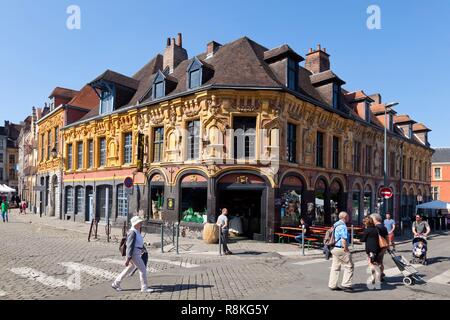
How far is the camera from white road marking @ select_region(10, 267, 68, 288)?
828 centimetres

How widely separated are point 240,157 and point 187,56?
11143 mm

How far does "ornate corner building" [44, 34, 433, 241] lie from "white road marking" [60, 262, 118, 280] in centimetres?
743

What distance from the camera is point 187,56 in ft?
82.8

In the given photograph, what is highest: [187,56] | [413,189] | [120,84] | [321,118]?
[187,56]

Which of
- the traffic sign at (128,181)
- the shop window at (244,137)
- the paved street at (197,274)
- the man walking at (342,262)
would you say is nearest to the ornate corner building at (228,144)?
the shop window at (244,137)

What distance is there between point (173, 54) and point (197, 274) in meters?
18.0

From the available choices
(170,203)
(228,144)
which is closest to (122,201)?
(170,203)

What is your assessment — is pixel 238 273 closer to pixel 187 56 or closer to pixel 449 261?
pixel 449 261

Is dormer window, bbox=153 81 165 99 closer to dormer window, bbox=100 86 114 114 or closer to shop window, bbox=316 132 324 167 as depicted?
dormer window, bbox=100 86 114 114

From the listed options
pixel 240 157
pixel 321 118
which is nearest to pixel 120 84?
pixel 240 157

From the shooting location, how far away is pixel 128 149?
899 inches

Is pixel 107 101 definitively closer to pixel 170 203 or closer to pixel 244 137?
pixel 170 203

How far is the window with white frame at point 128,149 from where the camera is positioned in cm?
2264

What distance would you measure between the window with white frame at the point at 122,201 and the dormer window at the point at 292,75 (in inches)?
472
